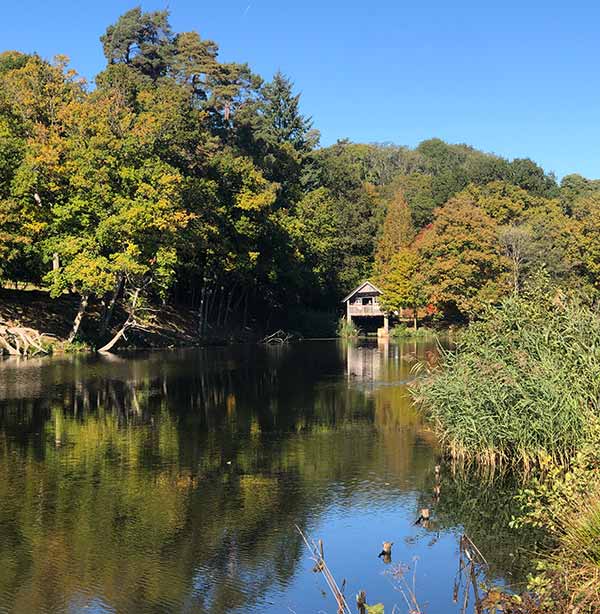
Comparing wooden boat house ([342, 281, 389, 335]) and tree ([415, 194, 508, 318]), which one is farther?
wooden boat house ([342, 281, 389, 335])

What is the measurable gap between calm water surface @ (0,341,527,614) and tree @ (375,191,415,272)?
2091 inches

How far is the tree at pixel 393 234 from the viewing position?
79.2 metres

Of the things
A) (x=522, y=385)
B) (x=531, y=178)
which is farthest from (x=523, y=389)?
(x=531, y=178)

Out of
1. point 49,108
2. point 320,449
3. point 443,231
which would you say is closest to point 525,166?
point 443,231

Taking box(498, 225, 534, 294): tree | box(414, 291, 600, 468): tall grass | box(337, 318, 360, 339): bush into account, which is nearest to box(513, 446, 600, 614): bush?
box(414, 291, 600, 468): tall grass

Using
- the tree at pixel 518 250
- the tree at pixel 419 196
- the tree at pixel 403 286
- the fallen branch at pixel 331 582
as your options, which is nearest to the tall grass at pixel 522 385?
the fallen branch at pixel 331 582

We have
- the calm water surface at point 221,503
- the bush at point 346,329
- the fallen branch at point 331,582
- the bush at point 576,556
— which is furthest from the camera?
the bush at point 346,329

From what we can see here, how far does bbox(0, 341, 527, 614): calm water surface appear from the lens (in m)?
10.2

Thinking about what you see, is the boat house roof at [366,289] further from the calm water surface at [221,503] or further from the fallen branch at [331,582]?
the fallen branch at [331,582]

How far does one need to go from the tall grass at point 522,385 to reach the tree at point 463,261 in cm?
4686

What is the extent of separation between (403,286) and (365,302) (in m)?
3.73

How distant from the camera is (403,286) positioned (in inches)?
2717

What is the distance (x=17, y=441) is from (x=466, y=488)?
10.6 meters

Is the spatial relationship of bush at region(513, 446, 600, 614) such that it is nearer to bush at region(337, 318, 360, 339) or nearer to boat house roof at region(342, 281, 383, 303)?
bush at region(337, 318, 360, 339)
